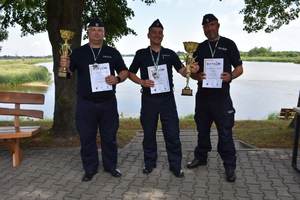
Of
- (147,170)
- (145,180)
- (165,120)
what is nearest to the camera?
(145,180)

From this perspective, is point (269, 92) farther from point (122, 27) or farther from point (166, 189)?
point (166, 189)

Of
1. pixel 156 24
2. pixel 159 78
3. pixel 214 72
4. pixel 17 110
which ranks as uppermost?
pixel 156 24

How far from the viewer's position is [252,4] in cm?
948

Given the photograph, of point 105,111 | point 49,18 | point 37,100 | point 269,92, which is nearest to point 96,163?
point 105,111

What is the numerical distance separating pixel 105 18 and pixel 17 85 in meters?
26.2

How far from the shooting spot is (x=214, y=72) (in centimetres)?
544

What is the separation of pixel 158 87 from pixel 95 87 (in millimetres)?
763

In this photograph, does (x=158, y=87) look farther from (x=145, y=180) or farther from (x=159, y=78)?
(x=145, y=180)

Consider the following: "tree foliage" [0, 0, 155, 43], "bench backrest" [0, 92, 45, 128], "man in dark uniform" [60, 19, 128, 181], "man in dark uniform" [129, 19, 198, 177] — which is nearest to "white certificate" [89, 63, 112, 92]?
"man in dark uniform" [60, 19, 128, 181]

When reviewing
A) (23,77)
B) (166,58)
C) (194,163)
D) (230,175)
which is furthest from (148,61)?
(23,77)

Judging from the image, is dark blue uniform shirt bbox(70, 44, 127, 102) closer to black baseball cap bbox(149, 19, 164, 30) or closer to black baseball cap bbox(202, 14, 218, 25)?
black baseball cap bbox(149, 19, 164, 30)

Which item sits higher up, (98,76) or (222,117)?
(98,76)

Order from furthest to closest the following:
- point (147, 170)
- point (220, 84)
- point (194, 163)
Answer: point (194, 163) < point (147, 170) < point (220, 84)

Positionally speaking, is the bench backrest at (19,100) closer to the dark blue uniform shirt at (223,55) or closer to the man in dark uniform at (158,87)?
the man in dark uniform at (158,87)
